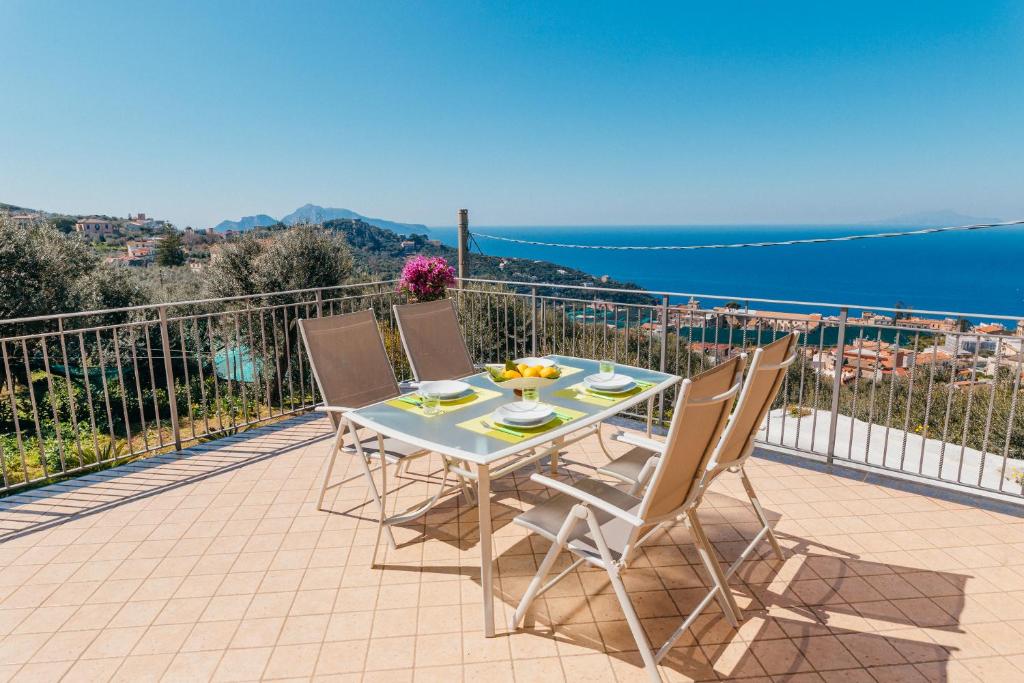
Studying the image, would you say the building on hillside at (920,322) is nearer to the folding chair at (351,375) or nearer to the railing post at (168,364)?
the folding chair at (351,375)

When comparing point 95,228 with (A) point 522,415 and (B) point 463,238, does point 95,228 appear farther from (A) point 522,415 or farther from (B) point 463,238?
(A) point 522,415

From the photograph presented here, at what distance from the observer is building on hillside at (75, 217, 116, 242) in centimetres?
1224

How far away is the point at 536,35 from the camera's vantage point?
17656 mm

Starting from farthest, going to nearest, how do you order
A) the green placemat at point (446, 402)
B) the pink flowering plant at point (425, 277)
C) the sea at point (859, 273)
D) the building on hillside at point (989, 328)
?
the sea at point (859, 273)
the pink flowering plant at point (425, 277)
the building on hillside at point (989, 328)
the green placemat at point (446, 402)

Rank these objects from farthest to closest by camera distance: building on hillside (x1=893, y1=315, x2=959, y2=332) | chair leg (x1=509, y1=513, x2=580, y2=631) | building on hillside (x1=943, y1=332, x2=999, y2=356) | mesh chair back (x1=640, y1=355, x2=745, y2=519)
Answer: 1. building on hillside (x1=893, y1=315, x2=959, y2=332)
2. building on hillside (x1=943, y1=332, x2=999, y2=356)
3. chair leg (x1=509, y1=513, x2=580, y2=631)
4. mesh chair back (x1=640, y1=355, x2=745, y2=519)

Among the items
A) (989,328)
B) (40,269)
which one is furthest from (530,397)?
(40,269)

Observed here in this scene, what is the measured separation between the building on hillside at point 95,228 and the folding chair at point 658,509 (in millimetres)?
13875

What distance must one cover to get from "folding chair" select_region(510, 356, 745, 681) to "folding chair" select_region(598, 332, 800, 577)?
0.30ft

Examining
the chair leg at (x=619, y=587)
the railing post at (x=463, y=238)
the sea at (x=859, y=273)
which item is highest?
the railing post at (x=463, y=238)

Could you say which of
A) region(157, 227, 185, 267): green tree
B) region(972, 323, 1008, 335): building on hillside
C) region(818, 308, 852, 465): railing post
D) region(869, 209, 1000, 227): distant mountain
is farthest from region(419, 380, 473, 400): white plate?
region(157, 227, 185, 267): green tree

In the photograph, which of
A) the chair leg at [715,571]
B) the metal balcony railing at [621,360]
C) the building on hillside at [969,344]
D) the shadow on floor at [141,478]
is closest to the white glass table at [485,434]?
the chair leg at [715,571]

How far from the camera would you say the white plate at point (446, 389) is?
9.39 ft

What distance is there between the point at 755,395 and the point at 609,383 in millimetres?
797

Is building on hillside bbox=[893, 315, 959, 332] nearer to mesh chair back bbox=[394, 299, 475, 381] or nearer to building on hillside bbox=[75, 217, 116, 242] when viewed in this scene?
mesh chair back bbox=[394, 299, 475, 381]
